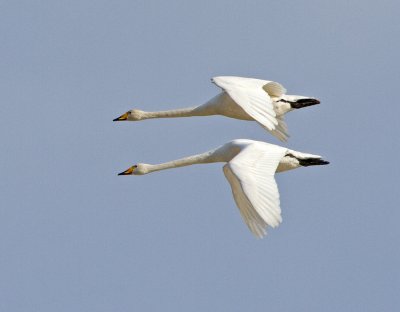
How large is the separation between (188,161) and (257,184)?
4.74m

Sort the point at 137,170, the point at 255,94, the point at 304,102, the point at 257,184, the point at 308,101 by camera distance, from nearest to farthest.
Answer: the point at 257,184 < the point at 255,94 < the point at 304,102 < the point at 308,101 < the point at 137,170

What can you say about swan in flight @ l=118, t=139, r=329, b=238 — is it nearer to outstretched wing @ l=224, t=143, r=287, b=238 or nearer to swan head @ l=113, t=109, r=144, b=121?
outstretched wing @ l=224, t=143, r=287, b=238

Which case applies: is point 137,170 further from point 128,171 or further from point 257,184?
point 257,184

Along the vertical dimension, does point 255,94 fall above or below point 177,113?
above

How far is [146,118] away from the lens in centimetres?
4488

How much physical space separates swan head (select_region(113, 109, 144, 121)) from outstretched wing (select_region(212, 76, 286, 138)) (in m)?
3.46

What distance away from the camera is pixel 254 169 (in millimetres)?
39656

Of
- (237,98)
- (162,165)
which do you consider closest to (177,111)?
(162,165)

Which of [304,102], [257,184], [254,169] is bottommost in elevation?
[257,184]

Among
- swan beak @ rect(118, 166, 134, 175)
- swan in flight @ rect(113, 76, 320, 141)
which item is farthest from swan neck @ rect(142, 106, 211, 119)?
swan beak @ rect(118, 166, 134, 175)

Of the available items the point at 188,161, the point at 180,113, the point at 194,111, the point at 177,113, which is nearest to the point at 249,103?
the point at 194,111

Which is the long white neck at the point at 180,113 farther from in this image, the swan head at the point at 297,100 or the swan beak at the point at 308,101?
the swan beak at the point at 308,101

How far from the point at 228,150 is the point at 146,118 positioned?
2965 millimetres

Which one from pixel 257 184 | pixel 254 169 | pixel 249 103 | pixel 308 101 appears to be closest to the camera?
pixel 257 184
